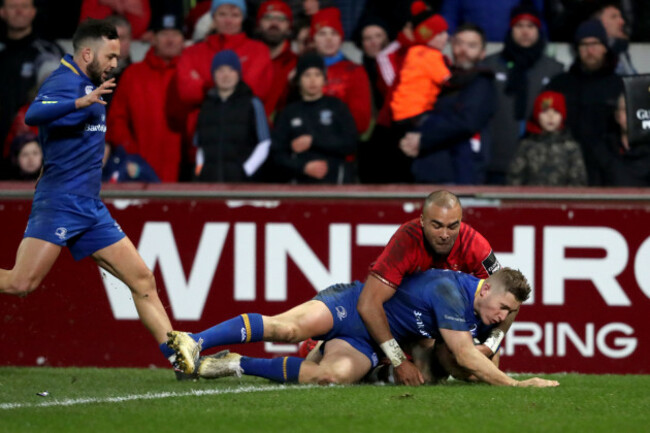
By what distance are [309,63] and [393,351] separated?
3.28m

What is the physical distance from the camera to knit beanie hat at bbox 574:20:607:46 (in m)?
9.86

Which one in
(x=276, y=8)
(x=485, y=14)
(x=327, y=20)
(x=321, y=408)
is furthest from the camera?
(x=485, y=14)

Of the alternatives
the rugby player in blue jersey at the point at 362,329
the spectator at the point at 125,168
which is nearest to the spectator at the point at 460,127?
the spectator at the point at 125,168

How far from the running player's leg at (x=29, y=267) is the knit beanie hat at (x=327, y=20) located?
3824 millimetres

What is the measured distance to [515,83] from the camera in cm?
1002

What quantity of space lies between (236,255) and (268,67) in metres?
2.00

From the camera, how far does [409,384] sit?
23.4 feet

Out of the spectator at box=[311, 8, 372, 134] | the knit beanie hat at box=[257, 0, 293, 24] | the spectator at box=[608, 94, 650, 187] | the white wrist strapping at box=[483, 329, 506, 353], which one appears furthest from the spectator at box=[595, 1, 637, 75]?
the white wrist strapping at box=[483, 329, 506, 353]

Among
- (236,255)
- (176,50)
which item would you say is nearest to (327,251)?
(236,255)

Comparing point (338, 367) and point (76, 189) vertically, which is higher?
point (76, 189)

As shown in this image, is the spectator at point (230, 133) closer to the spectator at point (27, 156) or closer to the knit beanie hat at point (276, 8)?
the knit beanie hat at point (276, 8)

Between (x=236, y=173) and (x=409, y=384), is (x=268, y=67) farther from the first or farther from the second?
(x=409, y=384)

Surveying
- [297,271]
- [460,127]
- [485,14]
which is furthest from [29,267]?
[485,14]

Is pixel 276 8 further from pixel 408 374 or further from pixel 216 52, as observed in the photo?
pixel 408 374
